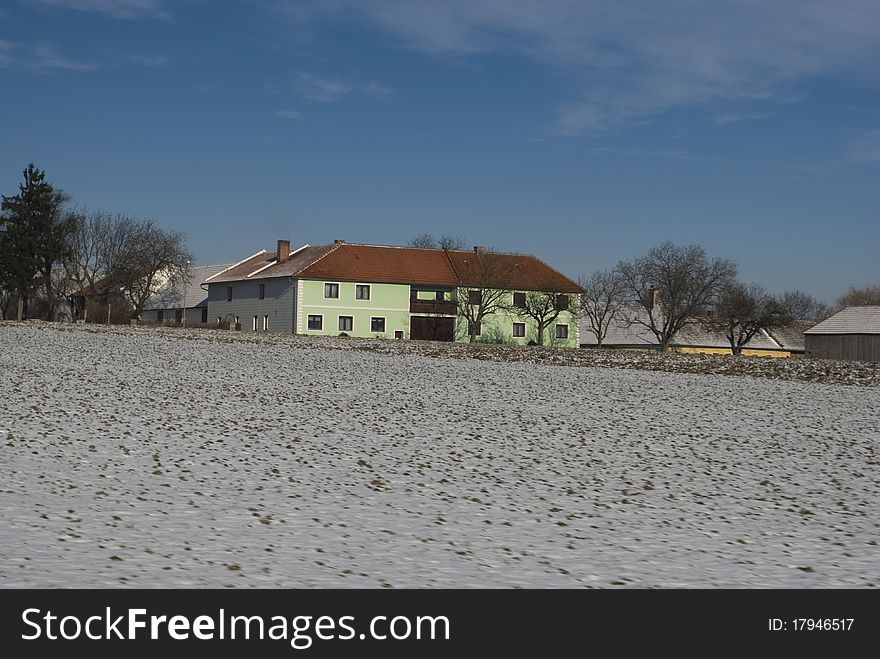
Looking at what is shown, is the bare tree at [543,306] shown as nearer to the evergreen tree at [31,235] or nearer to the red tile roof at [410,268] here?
the red tile roof at [410,268]

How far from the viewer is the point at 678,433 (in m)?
17.7

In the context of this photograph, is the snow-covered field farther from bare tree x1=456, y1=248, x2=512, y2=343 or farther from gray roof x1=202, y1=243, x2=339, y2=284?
gray roof x1=202, y1=243, x2=339, y2=284

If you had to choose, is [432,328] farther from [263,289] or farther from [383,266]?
[263,289]

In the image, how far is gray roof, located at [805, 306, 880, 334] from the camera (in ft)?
264

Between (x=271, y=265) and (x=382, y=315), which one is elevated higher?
(x=271, y=265)

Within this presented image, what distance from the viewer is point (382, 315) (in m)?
A: 81.1

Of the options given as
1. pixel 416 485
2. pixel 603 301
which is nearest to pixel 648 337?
pixel 603 301

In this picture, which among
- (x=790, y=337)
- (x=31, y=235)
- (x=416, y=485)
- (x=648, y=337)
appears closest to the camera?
(x=416, y=485)

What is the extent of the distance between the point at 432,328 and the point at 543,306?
29.4ft

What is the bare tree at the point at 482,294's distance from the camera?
7931cm

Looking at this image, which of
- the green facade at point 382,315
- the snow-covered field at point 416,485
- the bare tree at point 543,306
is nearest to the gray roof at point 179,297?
the green facade at point 382,315

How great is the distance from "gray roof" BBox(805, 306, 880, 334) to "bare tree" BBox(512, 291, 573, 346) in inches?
816

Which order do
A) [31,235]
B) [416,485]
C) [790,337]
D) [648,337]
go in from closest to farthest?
[416,485], [31,235], [648,337], [790,337]
